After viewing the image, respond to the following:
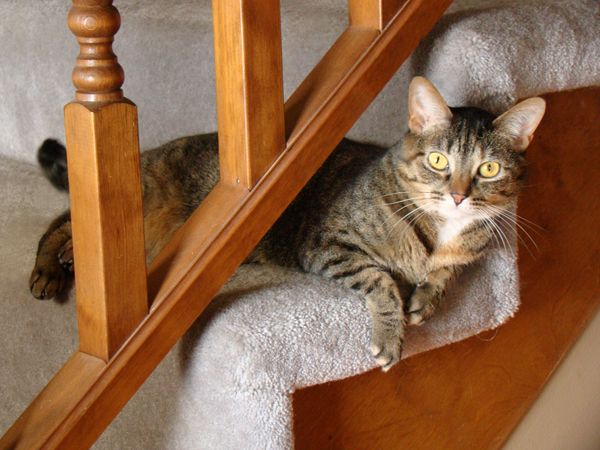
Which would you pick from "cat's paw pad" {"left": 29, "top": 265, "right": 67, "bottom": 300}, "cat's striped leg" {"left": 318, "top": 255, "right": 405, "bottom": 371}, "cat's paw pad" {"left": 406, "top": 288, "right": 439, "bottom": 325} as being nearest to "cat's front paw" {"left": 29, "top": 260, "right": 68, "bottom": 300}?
"cat's paw pad" {"left": 29, "top": 265, "right": 67, "bottom": 300}

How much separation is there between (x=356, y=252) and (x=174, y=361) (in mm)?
348

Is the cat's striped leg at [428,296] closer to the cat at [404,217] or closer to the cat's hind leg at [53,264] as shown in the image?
the cat at [404,217]

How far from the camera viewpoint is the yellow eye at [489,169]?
133cm

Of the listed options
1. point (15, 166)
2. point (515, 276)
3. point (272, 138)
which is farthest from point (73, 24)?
point (15, 166)

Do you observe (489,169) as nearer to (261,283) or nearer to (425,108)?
(425,108)

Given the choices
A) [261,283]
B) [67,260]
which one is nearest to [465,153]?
[261,283]

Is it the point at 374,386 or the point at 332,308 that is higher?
the point at 332,308

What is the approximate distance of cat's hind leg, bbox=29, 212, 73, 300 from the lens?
1432mm

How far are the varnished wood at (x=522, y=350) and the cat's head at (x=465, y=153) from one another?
0.50ft

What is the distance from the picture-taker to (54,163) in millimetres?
1832

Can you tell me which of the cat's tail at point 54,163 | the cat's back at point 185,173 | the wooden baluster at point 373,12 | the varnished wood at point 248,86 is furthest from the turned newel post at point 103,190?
the cat's tail at point 54,163

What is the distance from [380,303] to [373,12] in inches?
17.0

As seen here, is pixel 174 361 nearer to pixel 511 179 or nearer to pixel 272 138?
pixel 272 138

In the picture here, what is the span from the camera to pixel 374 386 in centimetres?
133
